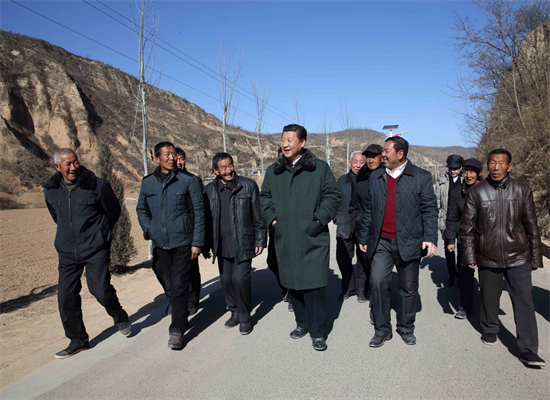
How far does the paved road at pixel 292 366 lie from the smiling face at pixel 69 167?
174 cm

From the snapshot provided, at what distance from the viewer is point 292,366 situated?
144 inches

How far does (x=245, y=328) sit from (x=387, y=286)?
5.19ft

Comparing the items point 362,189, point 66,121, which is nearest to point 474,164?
point 362,189

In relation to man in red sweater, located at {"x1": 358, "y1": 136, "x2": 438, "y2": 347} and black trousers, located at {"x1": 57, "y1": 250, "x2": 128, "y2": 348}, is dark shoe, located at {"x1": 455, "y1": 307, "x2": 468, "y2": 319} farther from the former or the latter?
black trousers, located at {"x1": 57, "y1": 250, "x2": 128, "y2": 348}

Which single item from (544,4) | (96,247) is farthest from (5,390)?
(544,4)

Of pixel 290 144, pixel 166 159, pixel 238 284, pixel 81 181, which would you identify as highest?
pixel 290 144

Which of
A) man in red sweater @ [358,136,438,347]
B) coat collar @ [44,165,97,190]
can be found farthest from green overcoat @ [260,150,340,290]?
coat collar @ [44,165,97,190]

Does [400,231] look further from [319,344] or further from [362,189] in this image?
[362,189]

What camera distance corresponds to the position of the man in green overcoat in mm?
4062

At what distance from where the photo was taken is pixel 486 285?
3.99 m

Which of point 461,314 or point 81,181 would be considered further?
point 461,314

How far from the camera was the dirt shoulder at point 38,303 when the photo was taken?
4168 mm

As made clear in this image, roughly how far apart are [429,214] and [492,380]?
152 centimetres

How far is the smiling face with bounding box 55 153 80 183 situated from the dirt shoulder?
1.76 meters
